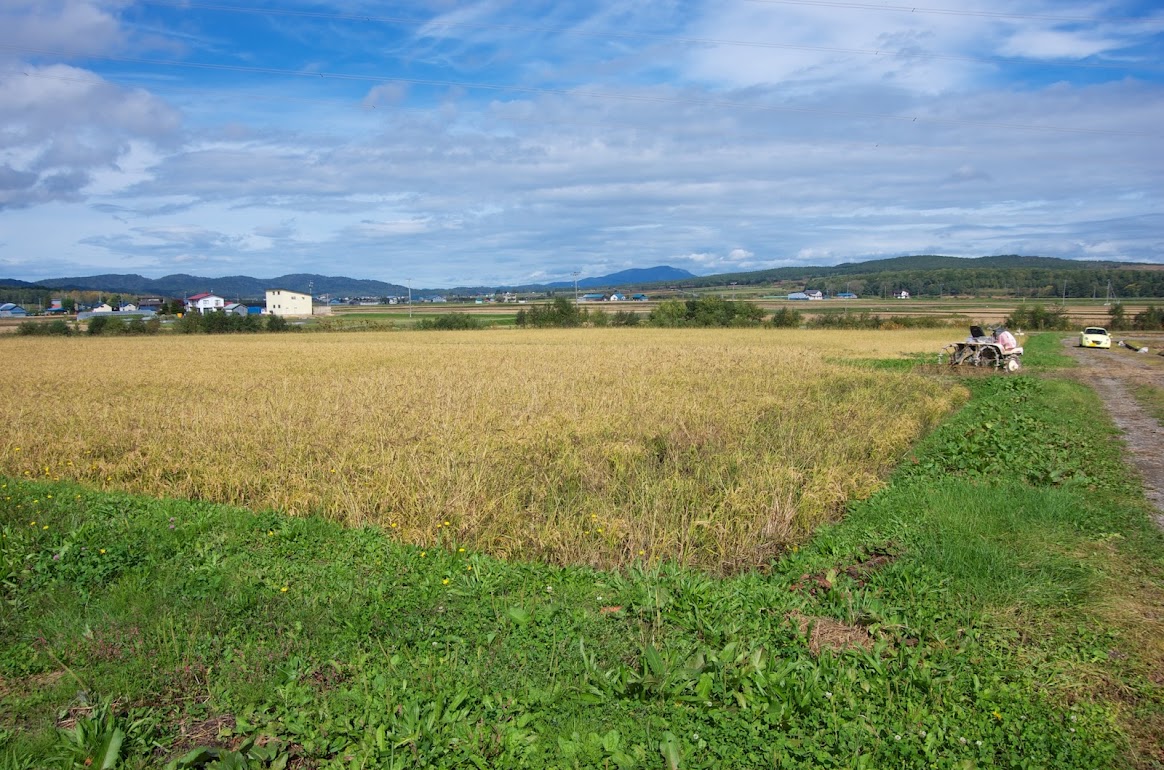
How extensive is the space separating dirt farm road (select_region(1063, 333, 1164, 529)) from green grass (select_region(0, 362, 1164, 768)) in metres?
2.39

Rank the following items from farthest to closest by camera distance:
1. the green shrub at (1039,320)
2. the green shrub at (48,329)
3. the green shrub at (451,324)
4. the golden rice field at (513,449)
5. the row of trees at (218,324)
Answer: the green shrub at (451,324), the green shrub at (1039,320), the row of trees at (218,324), the green shrub at (48,329), the golden rice field at (513,449)

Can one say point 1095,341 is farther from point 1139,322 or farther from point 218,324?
point 218,324

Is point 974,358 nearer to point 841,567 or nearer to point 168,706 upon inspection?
point 841,567

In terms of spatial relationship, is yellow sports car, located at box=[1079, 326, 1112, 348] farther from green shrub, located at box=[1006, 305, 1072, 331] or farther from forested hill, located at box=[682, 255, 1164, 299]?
forested hill, located at box=[682, 255, 1164, 299]

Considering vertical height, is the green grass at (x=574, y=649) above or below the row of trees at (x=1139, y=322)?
Result: below

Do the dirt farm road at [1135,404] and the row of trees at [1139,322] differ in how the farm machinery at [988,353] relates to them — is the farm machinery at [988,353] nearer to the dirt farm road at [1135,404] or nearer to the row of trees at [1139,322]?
the dirt farm road at [1135,404]

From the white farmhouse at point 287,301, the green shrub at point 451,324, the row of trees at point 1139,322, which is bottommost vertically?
the row of trees at point 1139,322

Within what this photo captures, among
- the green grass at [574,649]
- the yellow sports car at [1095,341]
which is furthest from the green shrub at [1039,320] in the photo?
the green grass at [574,649]

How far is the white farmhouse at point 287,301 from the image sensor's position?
12031 centimetres

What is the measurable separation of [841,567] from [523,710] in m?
3.44

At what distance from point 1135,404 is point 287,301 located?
123490 mm

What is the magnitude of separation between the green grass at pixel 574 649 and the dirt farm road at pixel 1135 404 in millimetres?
2395

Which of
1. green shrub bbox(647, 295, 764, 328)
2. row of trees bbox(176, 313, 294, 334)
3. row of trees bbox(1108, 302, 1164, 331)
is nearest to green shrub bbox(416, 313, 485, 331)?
row of trees bbox(176, 313, 294, 334)

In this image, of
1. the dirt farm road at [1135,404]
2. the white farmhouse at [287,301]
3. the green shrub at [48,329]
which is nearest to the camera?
the dirt farm road at [1135,404]
